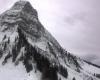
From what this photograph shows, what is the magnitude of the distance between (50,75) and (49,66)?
1852 mm

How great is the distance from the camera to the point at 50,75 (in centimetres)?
2845

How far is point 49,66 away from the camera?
98.6 ft

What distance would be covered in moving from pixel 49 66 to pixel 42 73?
169 centimetres

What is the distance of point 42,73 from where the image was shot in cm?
2881

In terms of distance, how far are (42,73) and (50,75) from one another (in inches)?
42.8
